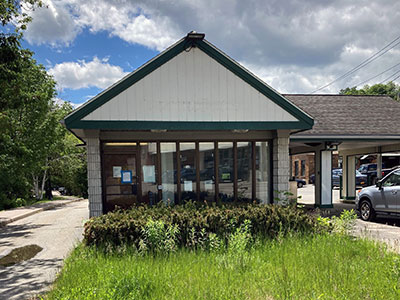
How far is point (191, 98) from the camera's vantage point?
27.3ft

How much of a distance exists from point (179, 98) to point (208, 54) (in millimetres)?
1582

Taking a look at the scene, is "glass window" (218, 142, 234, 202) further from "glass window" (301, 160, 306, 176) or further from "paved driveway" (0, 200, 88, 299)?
"glass window" (301, 160, 306, 176)

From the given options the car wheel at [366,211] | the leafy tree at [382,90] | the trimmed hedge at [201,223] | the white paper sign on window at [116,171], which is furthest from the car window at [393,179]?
the leafy tree at [382,90]

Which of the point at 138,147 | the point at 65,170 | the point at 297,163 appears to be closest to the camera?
the point at 138,147

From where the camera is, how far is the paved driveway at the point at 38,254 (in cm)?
495

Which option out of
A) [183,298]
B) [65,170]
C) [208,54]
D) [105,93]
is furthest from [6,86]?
[65,170]

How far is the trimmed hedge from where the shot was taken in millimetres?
5836

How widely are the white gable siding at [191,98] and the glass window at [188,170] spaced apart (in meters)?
1.36

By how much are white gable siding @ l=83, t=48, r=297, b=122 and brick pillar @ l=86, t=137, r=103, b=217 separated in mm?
949

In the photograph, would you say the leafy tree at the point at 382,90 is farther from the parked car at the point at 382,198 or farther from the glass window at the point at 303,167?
the parked car at the point at 382,198

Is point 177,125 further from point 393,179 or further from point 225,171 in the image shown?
point 393,179

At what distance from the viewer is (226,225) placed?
6.24 meters

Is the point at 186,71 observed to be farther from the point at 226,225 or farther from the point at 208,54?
the point at 226,225

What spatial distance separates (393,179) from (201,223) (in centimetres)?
696
